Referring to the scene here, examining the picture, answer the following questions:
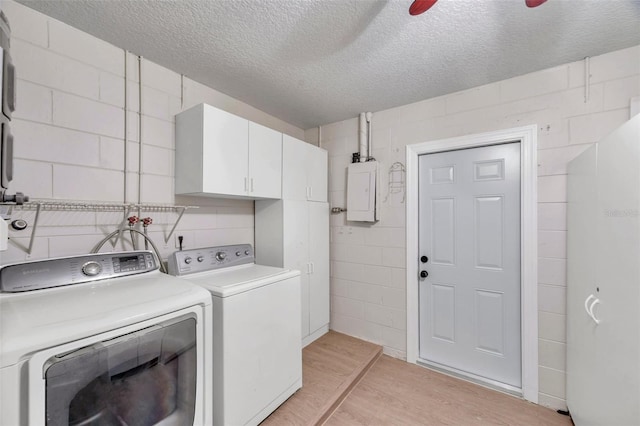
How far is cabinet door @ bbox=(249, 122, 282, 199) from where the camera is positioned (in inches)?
82.0

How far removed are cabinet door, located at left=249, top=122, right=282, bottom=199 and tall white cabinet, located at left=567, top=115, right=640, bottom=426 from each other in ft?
6.71

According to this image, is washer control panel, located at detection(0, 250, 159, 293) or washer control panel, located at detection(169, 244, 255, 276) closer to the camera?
washer control panel, located at detection(0, 250, 159, 293)

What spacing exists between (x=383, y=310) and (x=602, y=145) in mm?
2019

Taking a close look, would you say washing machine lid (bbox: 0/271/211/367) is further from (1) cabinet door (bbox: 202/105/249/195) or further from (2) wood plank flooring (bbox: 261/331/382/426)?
(2) wood plank flooring (bbox: 261/331/382/426)

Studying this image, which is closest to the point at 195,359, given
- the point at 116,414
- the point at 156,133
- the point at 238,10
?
the point at 116,414

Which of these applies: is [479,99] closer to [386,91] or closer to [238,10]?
[386,91]

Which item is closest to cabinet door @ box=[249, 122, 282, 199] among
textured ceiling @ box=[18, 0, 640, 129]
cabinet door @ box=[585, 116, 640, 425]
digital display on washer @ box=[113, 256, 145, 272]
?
textured ceiling @ box=[18, 0, 640, 129]

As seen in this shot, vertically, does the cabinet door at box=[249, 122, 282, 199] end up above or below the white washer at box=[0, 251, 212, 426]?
above

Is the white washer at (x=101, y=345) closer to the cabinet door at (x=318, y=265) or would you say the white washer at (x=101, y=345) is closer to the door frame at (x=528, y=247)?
the cabinet door at (x=318, y=265)

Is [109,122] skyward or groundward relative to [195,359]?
skyward

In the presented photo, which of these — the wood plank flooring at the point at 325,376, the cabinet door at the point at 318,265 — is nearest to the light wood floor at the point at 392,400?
the wood plank flooring at the point at 325,376

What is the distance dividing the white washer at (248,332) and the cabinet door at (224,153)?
47 cm

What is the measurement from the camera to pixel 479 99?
221 centimetres

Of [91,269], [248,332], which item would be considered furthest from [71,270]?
[248,332]
